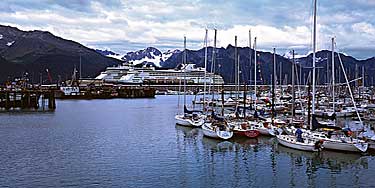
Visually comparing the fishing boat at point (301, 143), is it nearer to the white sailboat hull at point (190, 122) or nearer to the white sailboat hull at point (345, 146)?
the white sailboat hull at point (345, 146)

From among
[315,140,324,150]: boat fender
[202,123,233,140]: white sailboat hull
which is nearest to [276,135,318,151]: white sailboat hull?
[315,140,324,150]: boat fender

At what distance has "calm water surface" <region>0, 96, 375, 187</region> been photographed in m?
21.5

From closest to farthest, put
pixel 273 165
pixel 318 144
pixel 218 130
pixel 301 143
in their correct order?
pixel 273 165 < pixel 318 144 < pixel 301 143 < pixel 218 130

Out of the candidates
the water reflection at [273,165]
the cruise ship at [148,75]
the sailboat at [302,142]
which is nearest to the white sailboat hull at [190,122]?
the water reflection at [273,165]

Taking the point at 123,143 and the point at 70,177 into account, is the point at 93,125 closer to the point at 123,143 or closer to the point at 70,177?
the point at 123,143

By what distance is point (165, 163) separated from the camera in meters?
25.5

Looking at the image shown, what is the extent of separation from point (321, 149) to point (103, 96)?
286ft

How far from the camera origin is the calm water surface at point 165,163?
21469 mm

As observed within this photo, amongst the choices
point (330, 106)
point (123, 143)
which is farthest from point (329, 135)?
point (330, 106)

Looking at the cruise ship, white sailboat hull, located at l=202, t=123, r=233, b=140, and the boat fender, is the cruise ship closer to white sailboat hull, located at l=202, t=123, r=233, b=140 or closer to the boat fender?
white sailboat hull, located at l=202, t=123, r=233, b=140

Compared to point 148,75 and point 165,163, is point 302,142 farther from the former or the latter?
point 148,75

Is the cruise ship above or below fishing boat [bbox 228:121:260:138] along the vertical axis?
above

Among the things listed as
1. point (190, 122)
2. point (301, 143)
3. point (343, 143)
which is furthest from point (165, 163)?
point (190, 122)

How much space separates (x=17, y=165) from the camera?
24531 millimetres
